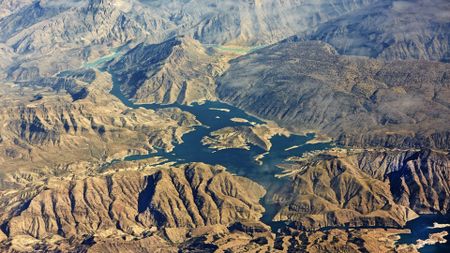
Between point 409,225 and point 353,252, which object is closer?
point 353,252

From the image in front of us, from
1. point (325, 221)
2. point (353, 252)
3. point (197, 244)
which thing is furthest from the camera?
point (325, 221)

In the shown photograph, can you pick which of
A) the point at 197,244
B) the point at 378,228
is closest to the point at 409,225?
the point at 378,228

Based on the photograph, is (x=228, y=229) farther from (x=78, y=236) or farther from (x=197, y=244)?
(x=78, y=236)

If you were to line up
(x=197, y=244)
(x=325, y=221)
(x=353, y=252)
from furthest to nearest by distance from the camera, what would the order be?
(x=325, y=221) < (x=197, y=244) < (x=353, y=252)

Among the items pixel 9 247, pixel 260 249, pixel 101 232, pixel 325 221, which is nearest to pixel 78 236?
pixel 101 232

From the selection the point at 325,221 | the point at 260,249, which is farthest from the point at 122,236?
the point at 325,221

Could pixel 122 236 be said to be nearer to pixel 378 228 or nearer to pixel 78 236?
pixel 78 236

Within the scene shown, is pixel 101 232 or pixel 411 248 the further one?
pixel 101 232

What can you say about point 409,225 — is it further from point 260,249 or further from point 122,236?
point 122,236
